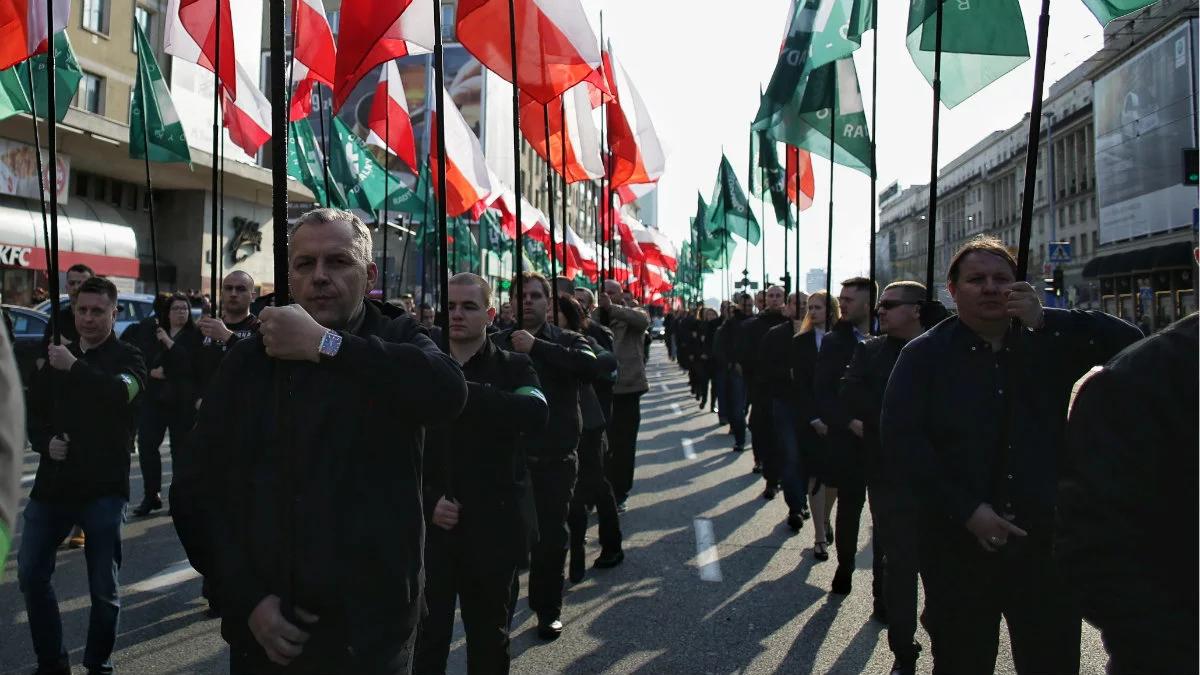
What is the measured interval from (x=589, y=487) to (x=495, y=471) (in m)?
2.35

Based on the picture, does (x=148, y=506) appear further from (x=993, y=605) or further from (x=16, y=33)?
(x=993, y=605)

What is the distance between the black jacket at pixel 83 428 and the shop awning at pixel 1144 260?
40.4 metres

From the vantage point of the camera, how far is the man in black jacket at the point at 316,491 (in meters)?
2.21

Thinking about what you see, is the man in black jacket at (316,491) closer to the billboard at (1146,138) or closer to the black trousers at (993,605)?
the black trousers at (993,605)

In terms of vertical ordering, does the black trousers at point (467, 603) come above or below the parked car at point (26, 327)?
below

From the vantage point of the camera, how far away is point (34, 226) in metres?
23.1

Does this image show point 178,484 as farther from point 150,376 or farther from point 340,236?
point 150,376

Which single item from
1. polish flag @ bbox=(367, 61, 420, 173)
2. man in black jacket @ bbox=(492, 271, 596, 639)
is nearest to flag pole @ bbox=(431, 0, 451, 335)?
man in black jacket @ bbox=(492, 271, 596, 639)

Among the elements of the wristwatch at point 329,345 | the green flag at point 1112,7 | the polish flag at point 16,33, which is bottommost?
the wristwatch at point 329,345

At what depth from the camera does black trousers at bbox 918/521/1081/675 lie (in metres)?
2.95

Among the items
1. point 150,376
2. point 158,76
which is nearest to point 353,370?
point 150,376

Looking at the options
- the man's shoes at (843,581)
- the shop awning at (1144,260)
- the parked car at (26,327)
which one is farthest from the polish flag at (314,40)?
the shop awning at (1144,260)

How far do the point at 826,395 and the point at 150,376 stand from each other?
18.7 ft

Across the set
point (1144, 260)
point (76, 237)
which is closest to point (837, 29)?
point (76, 237)
